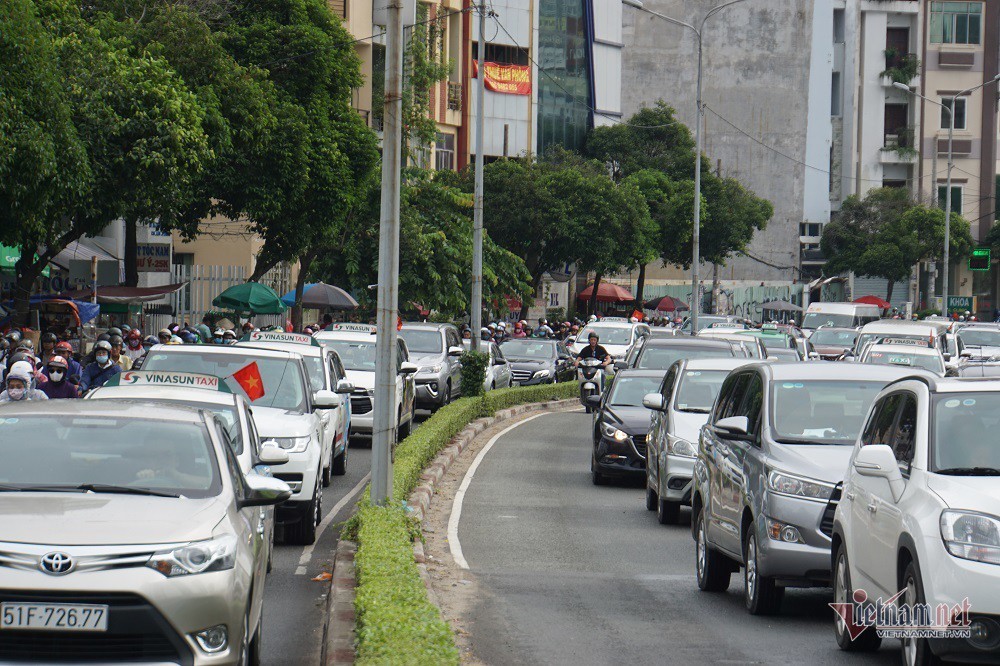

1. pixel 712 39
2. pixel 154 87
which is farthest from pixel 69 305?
pixel 712 39

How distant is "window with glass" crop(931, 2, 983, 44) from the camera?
284 feet

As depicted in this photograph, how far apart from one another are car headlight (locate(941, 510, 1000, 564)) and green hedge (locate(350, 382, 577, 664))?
2.48m

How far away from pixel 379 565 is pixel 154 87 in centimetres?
1457

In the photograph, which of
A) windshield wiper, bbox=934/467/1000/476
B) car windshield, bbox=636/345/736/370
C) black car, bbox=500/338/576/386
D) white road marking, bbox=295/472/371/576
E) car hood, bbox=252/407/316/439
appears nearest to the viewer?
windshield wiper, bbox=934/467/1000/476

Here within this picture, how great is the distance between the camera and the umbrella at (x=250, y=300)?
3406cm

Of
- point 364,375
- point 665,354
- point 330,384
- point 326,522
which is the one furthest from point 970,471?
point 364,375

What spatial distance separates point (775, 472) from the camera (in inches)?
401

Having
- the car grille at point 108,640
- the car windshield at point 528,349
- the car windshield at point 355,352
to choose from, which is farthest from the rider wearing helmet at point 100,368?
the car windshield at point 528,349

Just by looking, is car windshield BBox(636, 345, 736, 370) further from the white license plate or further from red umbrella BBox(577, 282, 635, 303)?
red umbrella BBox(577, 282, 635, 303)

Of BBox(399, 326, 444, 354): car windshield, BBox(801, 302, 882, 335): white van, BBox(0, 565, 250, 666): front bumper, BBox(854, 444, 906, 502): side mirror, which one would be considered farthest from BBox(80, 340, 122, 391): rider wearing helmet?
BBox(801, 302, 882, 335): white van

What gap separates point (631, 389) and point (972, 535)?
45.8ft

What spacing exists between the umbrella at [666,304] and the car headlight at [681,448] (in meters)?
58.6

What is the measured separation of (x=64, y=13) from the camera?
2177 cm

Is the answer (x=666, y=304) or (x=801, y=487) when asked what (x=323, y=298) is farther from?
(x=666, y=304)
